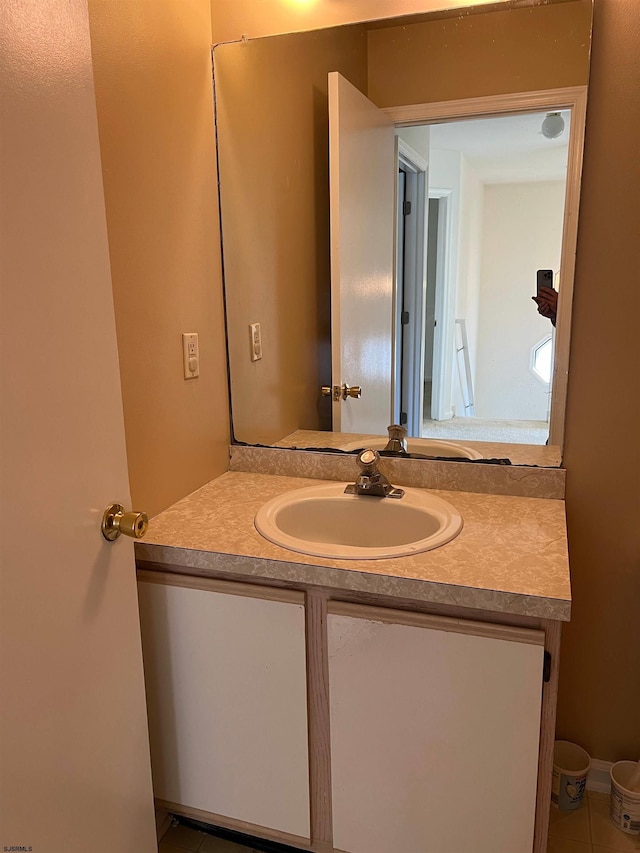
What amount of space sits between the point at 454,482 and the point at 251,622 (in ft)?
2.04

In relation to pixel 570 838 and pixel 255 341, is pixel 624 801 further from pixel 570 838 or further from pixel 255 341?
pixel 255 341

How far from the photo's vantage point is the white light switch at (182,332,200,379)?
4.70 ft

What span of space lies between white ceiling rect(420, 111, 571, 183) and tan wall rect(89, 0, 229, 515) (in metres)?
0.59

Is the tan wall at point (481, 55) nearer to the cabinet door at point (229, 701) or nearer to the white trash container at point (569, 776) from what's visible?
the cabinet door at point (229, 701)

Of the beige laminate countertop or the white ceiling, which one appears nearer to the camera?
the beige laminate countertop

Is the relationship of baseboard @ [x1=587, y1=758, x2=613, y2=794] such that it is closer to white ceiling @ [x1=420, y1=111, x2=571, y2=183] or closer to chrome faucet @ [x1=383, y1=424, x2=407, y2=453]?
chrome faucet @ [x1=383, y1=424, x2=407, y2=453]

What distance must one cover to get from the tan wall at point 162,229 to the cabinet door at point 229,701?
28 centimetres

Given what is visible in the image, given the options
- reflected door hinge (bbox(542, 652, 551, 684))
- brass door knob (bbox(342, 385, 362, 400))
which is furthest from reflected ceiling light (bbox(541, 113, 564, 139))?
reflected door hinge (bbox(542, 652, 551, 684))

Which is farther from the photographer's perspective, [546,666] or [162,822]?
[162,822]

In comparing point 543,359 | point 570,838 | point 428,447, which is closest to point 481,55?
point 543,359

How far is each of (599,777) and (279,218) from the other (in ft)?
5.61

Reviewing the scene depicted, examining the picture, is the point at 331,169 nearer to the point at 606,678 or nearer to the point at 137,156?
the point at 137,156

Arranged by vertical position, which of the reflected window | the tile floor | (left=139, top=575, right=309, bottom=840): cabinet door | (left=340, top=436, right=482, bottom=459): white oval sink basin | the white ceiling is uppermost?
the white ceiling

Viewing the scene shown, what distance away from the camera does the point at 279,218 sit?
161 cm
